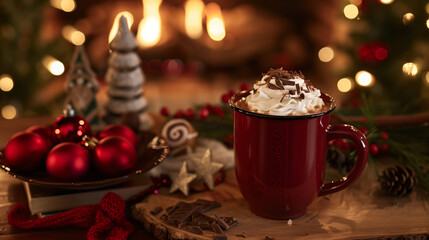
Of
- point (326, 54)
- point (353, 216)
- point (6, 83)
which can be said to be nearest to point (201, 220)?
point (353, 216)

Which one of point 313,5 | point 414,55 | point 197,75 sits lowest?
point 197,75

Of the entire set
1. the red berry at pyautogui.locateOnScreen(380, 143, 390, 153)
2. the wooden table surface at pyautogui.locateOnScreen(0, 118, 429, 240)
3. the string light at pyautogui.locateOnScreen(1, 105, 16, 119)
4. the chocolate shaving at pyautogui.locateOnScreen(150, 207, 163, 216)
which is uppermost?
the red berry at pyautogui.locateOnScreen(380, 143, 390, 153)

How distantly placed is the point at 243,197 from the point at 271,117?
225 mm

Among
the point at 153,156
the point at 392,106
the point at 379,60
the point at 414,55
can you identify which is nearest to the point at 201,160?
the point at 153,156

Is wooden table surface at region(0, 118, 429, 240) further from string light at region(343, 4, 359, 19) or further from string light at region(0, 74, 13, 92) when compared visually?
string light at region(0, 74, 13, 92)

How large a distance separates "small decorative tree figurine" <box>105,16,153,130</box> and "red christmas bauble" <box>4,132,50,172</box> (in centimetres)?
37

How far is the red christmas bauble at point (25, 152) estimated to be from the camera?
907 millimetres

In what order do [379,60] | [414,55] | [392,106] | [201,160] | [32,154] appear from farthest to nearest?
[379,60] < [414,55] < [392,106] < [201,160] < [32,154]

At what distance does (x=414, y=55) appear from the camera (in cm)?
181

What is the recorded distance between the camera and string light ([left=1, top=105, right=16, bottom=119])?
2.34 m

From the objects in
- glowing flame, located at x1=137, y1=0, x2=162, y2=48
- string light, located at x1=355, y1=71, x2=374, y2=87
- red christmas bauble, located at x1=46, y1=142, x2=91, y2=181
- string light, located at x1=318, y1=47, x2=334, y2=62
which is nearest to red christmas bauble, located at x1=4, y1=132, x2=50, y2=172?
red christmas bauble, located at x1=46, y1=142, x2=91, y2=181

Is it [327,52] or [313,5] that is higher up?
[313,5]

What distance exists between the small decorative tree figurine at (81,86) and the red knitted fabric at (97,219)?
1.55 ft

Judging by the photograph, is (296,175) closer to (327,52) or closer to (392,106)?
(392,106)
